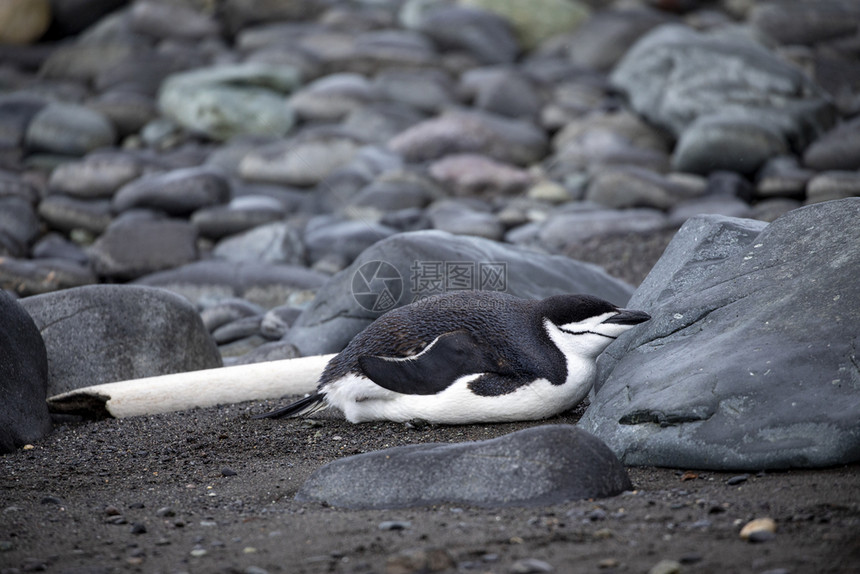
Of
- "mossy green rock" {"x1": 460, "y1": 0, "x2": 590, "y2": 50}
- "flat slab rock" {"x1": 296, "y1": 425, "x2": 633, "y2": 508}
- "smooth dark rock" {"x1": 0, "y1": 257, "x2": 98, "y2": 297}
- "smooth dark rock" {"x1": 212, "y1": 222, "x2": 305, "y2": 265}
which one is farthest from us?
"mossy green rock" {"x1": 460, "y1": 0, "x2": 590, "y2": 50}

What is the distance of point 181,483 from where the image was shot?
4402 mm

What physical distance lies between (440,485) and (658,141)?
551 inches

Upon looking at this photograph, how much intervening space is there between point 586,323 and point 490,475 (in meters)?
1.42

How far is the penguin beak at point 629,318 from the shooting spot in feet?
16.1

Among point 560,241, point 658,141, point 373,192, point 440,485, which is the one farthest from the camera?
point 658,141

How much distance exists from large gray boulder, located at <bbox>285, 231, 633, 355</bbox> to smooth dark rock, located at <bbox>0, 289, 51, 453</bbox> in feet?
6.46

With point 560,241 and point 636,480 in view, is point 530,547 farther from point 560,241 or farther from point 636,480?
point 560,241

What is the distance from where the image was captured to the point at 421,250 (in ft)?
21.4

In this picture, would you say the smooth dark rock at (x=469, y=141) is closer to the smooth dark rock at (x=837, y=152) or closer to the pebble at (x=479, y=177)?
the pebble at (x=479, y=177)

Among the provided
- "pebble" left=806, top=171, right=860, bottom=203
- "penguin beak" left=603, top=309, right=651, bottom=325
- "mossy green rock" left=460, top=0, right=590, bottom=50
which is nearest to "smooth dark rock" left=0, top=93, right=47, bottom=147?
"mossy green rock" left=460, top=0, right=590, bottom=50

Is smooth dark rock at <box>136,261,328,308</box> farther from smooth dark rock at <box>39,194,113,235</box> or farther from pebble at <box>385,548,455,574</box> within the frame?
pebble at <box>385,548,455,574</box>

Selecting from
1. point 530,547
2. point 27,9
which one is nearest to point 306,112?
point 27,9

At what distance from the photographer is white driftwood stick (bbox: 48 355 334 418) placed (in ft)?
18.8

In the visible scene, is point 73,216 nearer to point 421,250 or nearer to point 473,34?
point 421,250
